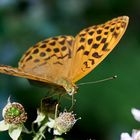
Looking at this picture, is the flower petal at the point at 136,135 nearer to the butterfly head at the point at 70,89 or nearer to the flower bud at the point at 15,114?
the butterfly head at the point at 70,89

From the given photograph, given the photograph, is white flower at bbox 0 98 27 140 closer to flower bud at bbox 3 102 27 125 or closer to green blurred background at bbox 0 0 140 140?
flower bud at bbox 3 102 27 125

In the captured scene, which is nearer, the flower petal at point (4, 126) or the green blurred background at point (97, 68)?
the flower petal at point (4, 126)

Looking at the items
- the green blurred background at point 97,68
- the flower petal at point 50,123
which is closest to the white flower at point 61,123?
the flower petal at point 50,123

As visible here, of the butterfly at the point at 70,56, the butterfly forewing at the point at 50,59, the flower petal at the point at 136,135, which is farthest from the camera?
the butterfly forewing at the point at 50,59

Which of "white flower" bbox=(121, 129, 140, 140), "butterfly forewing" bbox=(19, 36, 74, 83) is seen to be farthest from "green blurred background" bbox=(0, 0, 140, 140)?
"white flower" bbox=(121, 129, 140, 140)

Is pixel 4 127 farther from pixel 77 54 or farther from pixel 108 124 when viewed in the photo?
Result: pixel 108 124
